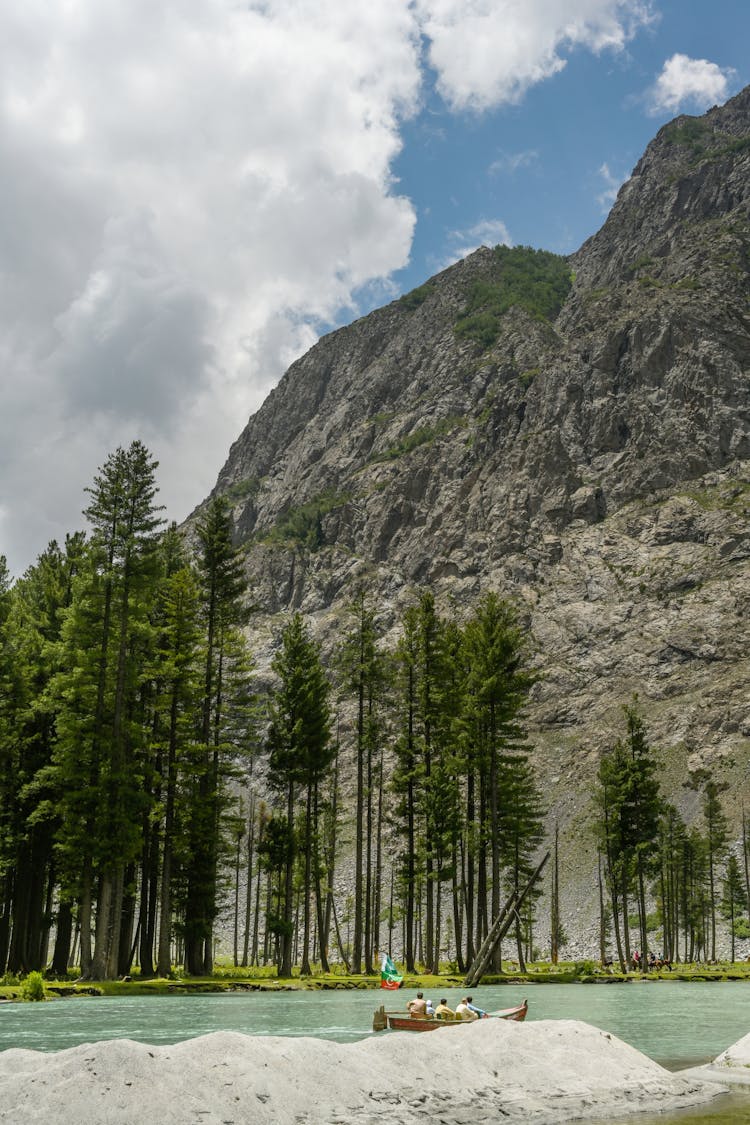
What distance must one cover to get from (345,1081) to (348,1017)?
13.4m

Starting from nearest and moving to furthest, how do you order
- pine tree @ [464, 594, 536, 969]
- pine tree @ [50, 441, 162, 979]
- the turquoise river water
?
the turquoise river water < pine tree @ [50, 441, 162, 979] < pine tree @ [464, 594, 536, 969]

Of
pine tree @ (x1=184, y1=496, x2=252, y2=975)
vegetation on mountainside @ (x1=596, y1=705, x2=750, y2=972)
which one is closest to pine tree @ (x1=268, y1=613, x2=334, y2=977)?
pine tree @ (x1=184, y1=496, x2=252, y2=975)

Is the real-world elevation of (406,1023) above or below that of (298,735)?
below

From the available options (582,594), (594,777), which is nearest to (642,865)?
(594,777)

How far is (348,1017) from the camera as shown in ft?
80.8

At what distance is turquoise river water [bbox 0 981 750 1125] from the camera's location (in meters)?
18.4

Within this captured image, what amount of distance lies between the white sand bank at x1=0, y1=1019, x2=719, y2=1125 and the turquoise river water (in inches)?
60.4

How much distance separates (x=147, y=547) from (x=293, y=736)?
12573 millimetres

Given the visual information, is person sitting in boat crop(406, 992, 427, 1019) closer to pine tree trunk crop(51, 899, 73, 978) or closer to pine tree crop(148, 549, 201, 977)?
pine tree crop(148, 549, 201, 977)

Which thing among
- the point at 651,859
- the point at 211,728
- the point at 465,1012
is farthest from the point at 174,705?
the point at 651,859

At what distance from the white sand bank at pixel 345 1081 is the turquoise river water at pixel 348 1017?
5.04 ft

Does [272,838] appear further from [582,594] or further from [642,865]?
[582,594]

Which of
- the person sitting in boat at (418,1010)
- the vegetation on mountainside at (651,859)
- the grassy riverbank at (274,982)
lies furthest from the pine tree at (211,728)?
the vegetation on mountainside at (651,859)

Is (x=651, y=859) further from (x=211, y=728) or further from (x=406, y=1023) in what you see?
(x=406, y=1023)
